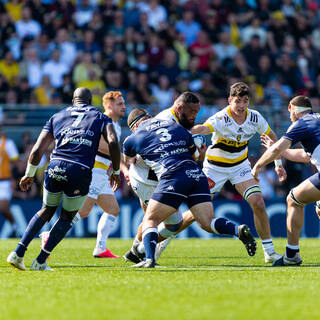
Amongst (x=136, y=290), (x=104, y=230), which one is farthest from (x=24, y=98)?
(x=136, y=290)

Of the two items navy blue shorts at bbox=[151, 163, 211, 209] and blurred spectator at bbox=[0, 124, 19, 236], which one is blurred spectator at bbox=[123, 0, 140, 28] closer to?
blurred spectator at bbox=[0, 124, 19, 236]

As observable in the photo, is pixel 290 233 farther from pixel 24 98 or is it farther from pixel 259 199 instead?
pixel 24 98

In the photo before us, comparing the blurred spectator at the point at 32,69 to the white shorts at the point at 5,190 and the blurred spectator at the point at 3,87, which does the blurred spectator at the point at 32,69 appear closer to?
the blurred spectator at the point at 3,87

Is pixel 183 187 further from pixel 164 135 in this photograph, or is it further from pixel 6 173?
pixel 6 173

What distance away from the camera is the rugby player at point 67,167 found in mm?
8359

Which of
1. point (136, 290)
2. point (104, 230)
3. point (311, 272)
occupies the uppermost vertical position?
point (136, 290)

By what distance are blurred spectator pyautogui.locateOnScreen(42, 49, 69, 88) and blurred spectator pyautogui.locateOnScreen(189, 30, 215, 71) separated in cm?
426

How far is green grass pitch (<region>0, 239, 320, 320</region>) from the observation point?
17.5 ft

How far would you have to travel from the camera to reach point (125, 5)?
21.9 m

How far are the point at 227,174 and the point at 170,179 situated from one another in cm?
232

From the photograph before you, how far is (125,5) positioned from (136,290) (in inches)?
654

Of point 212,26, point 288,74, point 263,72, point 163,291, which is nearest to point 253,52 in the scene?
point 263,72

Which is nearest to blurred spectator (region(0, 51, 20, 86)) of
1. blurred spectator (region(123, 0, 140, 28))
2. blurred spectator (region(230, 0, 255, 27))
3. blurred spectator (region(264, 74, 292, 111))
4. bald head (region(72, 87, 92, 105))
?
blurred spectator (region(123, 0, 140, 28))

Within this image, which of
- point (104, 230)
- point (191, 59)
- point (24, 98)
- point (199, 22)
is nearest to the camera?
point (104, 230)
